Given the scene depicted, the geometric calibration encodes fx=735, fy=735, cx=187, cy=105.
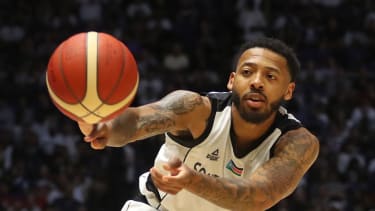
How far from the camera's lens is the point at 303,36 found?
12.5 meters

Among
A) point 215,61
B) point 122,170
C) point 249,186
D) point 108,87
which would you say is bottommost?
point 122,170

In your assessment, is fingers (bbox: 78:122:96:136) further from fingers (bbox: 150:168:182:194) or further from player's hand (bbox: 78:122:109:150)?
fingers (bbox: 150:168:182:194)

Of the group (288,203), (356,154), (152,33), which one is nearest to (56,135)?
(152,33)

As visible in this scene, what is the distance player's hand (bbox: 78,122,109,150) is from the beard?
948 millimetres

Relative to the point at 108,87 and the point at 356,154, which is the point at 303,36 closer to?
the point at 356,154

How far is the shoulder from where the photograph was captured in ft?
15.0

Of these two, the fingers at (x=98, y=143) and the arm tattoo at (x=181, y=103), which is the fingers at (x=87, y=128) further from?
the arm tattoo at (x=181, y=103)

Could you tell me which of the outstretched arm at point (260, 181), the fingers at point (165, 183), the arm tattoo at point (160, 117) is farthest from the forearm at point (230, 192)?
the arm tattoo at point (160, 117)

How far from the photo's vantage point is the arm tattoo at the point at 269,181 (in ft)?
12.6

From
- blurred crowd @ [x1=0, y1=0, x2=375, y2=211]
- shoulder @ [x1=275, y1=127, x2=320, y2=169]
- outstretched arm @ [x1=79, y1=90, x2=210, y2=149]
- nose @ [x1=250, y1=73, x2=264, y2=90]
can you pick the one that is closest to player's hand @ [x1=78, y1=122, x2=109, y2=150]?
outstretched arm @ [x1=79, y1=90, x2=210, y2=149]

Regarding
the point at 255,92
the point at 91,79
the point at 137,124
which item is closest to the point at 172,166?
the point at 91,79

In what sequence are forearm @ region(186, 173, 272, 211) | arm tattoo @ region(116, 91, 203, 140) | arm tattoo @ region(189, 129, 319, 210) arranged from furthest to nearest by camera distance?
arm tattoo @ region(116, 91, 203, 140), arm tattoo @ region(189, 129, 319, 210), forearm @ region(186, 173, 272, 211)

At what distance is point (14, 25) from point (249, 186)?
1004 centimetres

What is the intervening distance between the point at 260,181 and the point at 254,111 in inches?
24.1
